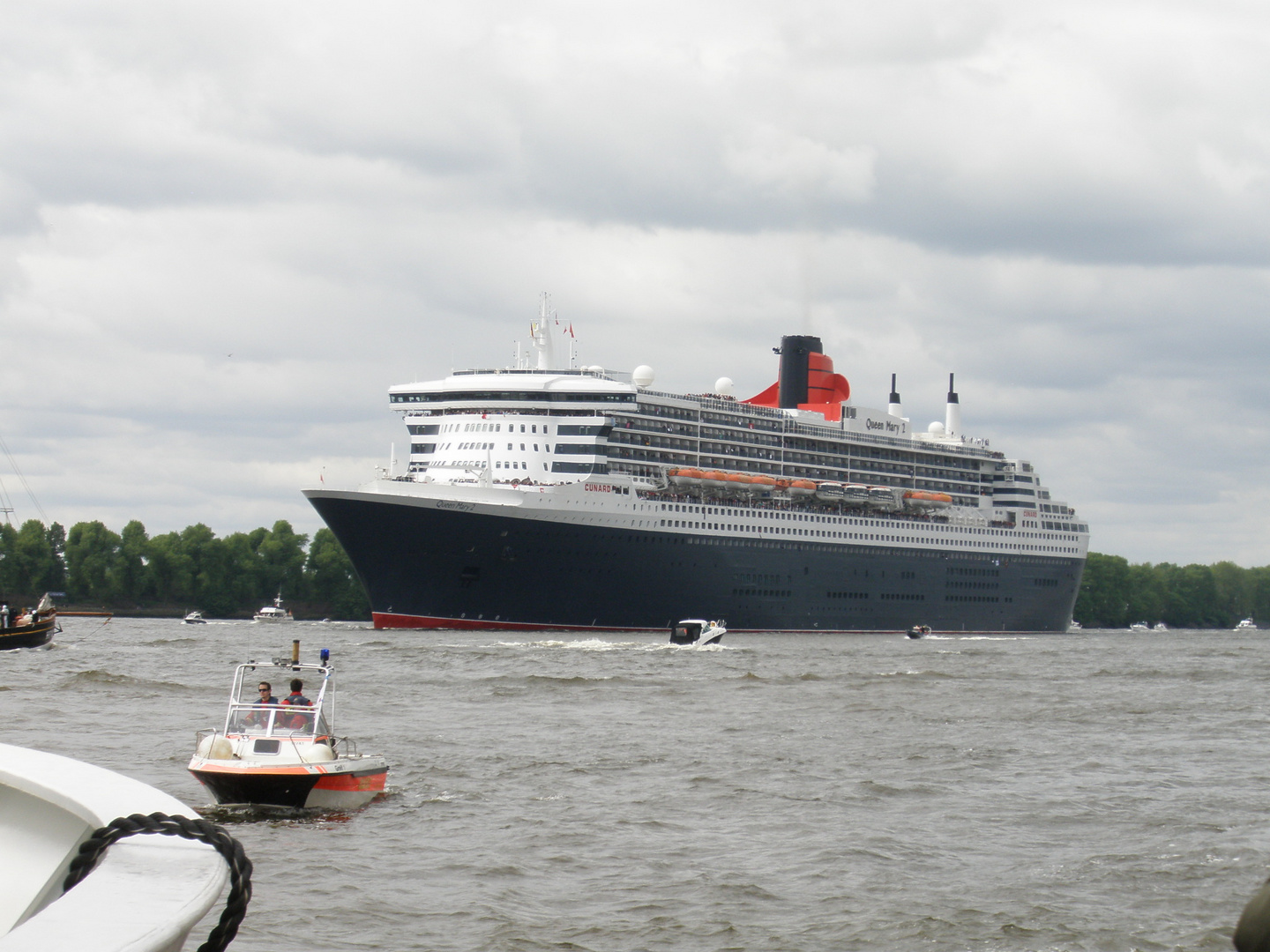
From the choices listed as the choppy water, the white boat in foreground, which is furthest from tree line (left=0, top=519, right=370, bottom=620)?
the white boat in foreground

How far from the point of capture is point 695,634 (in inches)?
2758

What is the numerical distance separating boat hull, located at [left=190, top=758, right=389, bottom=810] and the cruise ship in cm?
4810

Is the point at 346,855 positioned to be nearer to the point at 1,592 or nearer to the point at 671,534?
the point at 671,534

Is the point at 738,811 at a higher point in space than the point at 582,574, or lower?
lower

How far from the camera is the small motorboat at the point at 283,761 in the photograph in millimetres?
21000

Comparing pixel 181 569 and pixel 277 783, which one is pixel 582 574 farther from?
pixel 181 569

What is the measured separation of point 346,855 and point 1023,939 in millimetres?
8622

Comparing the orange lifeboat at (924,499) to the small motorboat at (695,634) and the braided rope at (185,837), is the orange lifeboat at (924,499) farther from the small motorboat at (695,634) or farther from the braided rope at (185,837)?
the braided rope at (185,837)

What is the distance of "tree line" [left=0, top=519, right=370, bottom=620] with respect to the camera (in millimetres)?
134375

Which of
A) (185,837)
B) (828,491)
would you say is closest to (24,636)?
(828,491)

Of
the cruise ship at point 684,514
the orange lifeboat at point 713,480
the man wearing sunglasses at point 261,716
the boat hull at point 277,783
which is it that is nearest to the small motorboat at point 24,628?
the cruise ship at point 684,514

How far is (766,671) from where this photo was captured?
51.3m

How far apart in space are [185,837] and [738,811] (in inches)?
708

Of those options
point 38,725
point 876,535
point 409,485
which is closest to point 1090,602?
point 876,535
